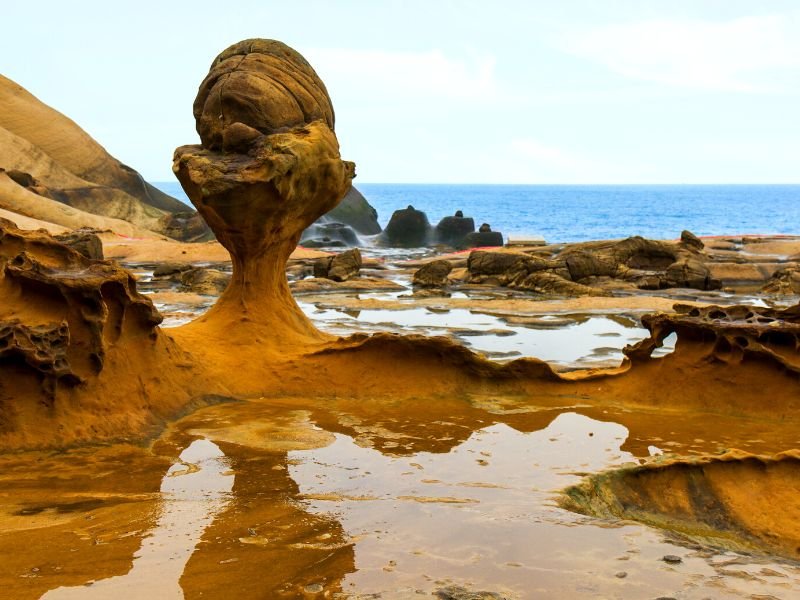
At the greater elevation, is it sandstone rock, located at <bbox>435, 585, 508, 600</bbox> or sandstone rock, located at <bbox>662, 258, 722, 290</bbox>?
sandstone rock, located at <bbox>435, 585, 508, 600</bbox>

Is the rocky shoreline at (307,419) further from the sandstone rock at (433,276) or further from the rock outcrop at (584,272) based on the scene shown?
the sandstone rock at (433,276)

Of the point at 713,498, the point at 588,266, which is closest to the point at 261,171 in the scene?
the point at 713,498

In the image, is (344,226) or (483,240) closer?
(483,240)

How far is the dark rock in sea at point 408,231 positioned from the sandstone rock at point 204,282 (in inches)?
535

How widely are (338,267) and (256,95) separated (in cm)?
1075

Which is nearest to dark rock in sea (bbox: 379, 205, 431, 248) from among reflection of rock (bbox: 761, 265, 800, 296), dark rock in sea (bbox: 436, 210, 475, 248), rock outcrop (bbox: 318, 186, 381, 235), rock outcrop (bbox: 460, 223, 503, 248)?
dark rock in sea (bbox: 436, 210, 475, 248)

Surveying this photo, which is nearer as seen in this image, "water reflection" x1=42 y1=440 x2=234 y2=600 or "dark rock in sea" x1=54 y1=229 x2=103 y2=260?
"water reflection" x1=42 y1=440 x2=234 y2=600

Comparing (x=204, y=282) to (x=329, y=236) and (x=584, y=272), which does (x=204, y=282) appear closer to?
(x=584, y=272)

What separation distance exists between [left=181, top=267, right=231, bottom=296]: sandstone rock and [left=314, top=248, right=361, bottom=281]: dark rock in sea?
1.95 meters

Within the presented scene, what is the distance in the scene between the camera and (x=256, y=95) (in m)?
6.32

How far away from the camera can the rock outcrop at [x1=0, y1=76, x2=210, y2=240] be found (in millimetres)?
27688

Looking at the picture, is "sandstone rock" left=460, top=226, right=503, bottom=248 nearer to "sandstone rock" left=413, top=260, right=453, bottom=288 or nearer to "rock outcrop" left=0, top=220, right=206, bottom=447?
"sandstone rock" left=413, top=260, right=453, bottom=288

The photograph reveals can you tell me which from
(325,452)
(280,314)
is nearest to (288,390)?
(280,314)

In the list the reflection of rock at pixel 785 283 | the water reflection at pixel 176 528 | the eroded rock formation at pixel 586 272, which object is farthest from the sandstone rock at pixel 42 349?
the reflection of rock at pixel 785 283
